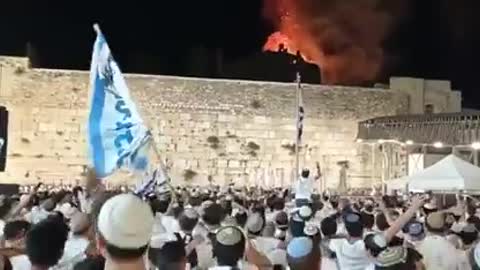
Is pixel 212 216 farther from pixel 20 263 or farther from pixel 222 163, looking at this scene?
pixel 222 163

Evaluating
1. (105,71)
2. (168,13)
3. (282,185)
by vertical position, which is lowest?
(282,185)

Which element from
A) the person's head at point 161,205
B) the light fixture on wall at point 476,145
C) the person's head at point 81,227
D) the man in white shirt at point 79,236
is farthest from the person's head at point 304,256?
the light fixture on wall at point 476,145

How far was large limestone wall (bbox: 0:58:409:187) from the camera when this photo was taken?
114 ft

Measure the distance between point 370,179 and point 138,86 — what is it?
343 inches

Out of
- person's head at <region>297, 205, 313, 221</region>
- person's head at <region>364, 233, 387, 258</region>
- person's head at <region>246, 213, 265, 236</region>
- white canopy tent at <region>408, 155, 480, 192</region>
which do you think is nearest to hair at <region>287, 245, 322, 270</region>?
person's head at <region>364, 233, 387, 258</region>

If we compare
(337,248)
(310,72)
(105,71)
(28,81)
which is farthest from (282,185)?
(337,248)

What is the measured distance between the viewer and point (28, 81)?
34969mm

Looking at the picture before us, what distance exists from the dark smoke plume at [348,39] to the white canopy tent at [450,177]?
30686 mm

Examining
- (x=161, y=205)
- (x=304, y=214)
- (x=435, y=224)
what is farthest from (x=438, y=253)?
(x=161, y=205)

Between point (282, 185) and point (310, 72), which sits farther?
point (310, 72)

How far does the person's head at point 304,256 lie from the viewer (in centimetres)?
456

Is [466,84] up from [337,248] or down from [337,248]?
up

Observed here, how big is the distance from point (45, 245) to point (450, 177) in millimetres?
13002

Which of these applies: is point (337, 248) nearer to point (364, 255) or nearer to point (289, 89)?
point (364, 255)
